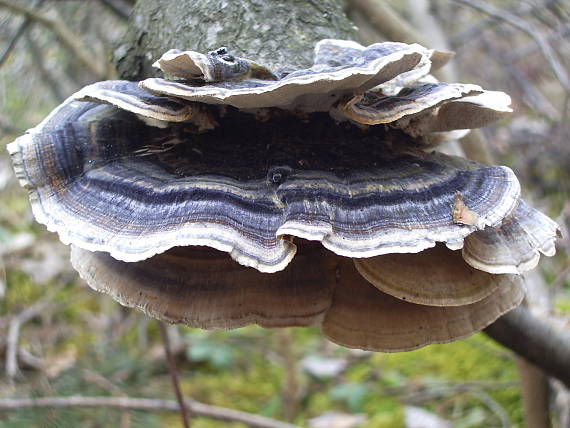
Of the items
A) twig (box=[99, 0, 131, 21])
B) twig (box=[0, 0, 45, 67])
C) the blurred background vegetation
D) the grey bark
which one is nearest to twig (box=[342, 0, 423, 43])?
the blurred background vegetation

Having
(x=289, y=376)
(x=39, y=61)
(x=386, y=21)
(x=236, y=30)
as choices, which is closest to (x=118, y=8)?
(x=39, y=61)

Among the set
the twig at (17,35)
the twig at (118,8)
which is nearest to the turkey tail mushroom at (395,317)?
the twig at (17,35)

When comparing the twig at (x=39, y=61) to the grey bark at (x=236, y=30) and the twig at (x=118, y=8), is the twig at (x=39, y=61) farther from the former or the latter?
the grey bark at (x=236, y=30)

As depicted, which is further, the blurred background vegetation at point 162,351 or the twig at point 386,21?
the blurred background vegetation at point 162,351

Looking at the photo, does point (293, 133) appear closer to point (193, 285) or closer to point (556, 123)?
point (193, 285)

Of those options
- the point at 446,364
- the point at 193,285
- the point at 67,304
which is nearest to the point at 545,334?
the point at 193,285

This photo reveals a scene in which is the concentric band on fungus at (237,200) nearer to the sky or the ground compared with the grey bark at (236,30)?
nearer to the ground
